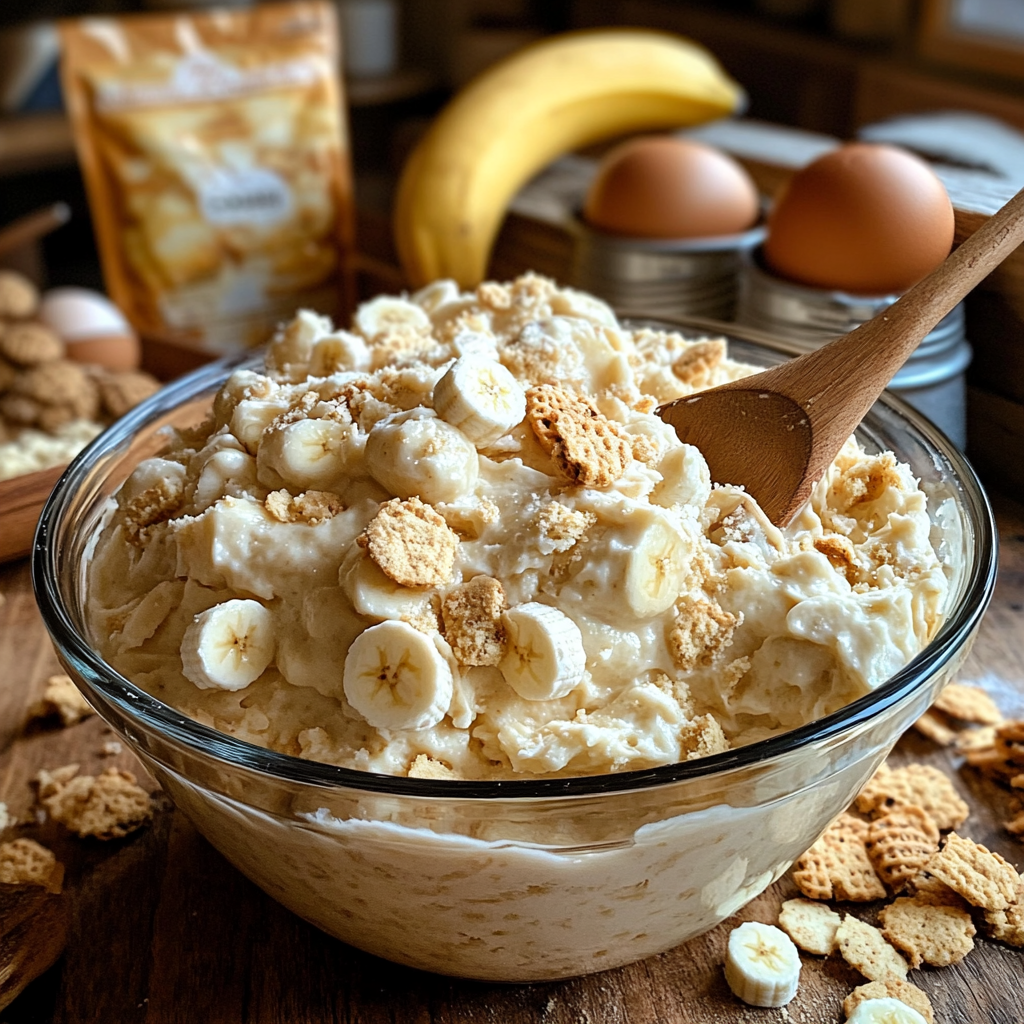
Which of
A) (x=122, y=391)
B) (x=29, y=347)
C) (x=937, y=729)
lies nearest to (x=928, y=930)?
(x=937, y=729)

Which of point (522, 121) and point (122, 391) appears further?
point (522, 121)

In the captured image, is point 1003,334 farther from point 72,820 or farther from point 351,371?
point 72,820

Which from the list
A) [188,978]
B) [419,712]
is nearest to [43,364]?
[188,978]

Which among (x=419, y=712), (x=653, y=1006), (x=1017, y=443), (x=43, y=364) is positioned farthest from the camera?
(x=43, y=364)

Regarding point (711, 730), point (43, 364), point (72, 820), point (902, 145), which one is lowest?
point (43, 364)

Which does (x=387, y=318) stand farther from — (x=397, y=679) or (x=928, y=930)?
(x=928, y=930)

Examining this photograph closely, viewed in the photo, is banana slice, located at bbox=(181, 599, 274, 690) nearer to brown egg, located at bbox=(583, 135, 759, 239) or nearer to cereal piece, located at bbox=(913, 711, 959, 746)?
cereal piece, located at bbox=(913, 711, 959, 746)

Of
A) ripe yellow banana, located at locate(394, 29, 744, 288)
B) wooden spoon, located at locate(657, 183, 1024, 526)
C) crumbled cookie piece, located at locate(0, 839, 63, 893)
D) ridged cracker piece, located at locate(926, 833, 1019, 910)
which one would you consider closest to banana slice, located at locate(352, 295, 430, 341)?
wooden spoon, located at locate(657, 183, 1024, 526)

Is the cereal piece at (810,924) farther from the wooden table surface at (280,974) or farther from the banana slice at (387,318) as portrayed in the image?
the banana slice at (387,318)
